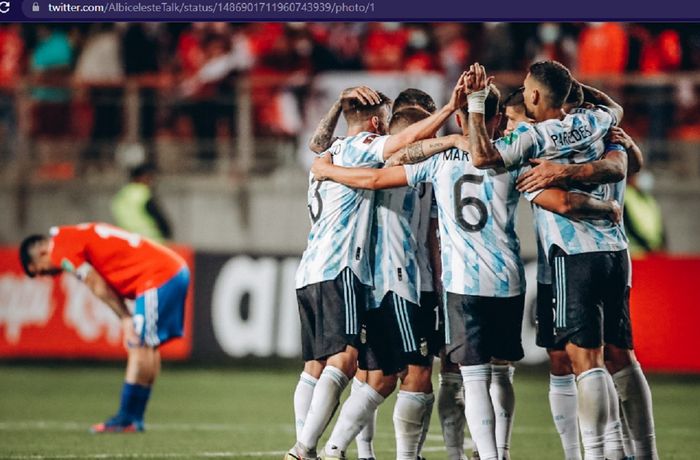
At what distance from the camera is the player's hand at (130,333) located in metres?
10.8

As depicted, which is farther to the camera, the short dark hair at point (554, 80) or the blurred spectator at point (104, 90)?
the blurred spectator at point (104, 90)

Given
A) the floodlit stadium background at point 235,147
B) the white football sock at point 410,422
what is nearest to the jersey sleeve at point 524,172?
the white football sock at point 410,422

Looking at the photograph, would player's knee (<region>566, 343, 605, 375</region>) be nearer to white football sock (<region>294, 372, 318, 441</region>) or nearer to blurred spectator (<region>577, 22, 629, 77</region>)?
white football sock (<region>294, 372, 318, 441</region>)

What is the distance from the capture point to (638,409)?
26.0 ft

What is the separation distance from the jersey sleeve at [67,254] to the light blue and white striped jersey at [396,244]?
11.1 feet

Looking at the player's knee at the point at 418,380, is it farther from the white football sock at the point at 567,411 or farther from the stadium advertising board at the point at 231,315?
the stadium advertising board at the point at 231,315

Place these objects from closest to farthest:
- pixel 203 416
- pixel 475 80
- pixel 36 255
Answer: pixel 475 80
pixel 36 255
pixel 203 416

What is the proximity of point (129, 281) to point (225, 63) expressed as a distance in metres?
6.91

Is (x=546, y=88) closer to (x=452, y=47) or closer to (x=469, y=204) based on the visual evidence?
(x=469, y=204)

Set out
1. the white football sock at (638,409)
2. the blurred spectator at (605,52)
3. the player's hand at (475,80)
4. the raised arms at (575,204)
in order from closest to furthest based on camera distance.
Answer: the player's hand at (475,80) → the raised arms at (575,204) → the white football sock at (638,409) → the blurred spectator at (605,52)

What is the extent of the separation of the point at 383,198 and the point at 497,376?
51.1 inches

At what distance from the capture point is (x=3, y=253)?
53.2 feet

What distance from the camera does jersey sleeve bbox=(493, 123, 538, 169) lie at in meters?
7.33

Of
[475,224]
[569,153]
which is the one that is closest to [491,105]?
[569,153]
